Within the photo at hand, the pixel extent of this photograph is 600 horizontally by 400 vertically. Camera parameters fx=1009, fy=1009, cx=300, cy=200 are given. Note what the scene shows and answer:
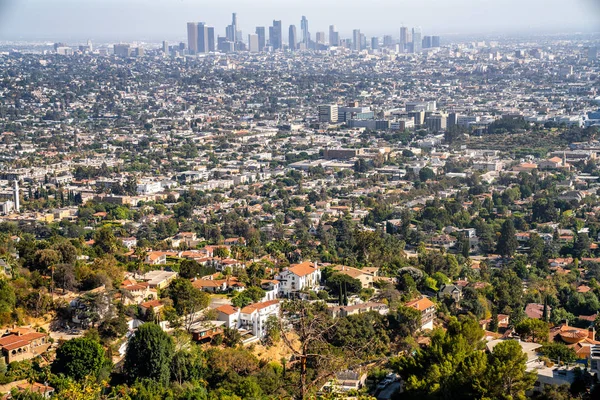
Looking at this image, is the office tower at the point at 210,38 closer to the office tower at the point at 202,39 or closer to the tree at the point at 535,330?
the office tower at the point at 202,39

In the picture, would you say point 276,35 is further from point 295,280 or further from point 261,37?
point 295,280

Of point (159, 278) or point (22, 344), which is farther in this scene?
point (159, 278)

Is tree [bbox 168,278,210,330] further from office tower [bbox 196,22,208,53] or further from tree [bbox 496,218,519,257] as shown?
office tower [bbox 196,22,208,53]

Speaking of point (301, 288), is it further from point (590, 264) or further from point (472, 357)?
point (590, 264)

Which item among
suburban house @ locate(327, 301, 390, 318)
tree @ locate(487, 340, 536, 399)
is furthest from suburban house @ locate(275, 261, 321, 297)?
tree @ locate(487, 340, 536, 399)

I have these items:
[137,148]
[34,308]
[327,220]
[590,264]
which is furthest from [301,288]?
[137,148]

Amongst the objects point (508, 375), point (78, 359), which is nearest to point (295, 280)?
point (78, 359)
